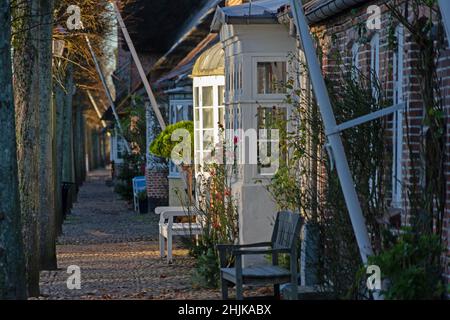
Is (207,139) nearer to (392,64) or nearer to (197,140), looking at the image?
(197,140)

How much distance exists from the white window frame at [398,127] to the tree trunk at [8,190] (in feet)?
10.9

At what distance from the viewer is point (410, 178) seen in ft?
30.7

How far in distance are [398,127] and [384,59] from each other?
820mm

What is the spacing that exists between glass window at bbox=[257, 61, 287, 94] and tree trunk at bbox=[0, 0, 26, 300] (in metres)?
5.33

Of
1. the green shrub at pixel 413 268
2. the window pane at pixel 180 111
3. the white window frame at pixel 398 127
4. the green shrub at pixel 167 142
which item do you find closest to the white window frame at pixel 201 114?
the green shrub at pixel 167 142

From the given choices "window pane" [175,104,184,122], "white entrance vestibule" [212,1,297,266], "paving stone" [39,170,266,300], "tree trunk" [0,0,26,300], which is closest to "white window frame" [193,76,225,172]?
"paving stone" [39,170,266,300]

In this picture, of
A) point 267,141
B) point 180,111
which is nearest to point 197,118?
point 267,141

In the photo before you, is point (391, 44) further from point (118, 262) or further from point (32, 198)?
point (118, 262)

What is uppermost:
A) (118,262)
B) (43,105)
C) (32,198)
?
(43,105)

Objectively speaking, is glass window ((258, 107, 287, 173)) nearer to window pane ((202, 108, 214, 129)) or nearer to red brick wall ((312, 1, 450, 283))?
red brick wall ((312, 1, 450, 283))
